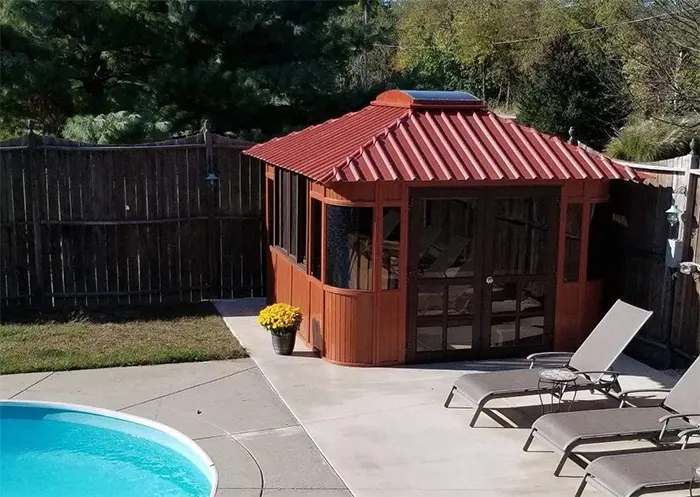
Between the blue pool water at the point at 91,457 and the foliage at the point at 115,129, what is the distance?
6445 mm

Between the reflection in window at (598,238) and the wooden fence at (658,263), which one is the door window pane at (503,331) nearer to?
the reflection in window at (598,238)

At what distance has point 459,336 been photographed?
32.0 feet

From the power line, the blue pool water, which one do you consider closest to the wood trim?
the blue pool water

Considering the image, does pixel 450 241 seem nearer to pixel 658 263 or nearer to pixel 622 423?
pixel 658 263

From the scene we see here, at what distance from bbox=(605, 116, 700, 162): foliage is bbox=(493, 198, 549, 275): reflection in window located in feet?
22.7

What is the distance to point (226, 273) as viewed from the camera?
42.1ft

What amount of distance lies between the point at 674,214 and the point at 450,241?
2437 millimetres

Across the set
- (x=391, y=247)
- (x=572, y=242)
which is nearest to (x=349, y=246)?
(x=391, y=247)

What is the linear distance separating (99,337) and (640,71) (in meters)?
15.2

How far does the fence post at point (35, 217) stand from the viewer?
1164 centimetres

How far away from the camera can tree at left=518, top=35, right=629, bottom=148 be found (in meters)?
20.8

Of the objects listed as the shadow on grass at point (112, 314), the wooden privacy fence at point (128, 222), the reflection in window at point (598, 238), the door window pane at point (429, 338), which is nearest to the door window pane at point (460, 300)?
the door window pane at point (429, 338)

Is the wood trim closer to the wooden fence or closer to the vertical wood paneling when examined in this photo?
the vertical wood paneling

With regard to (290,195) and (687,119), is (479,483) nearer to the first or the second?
(290,195)
